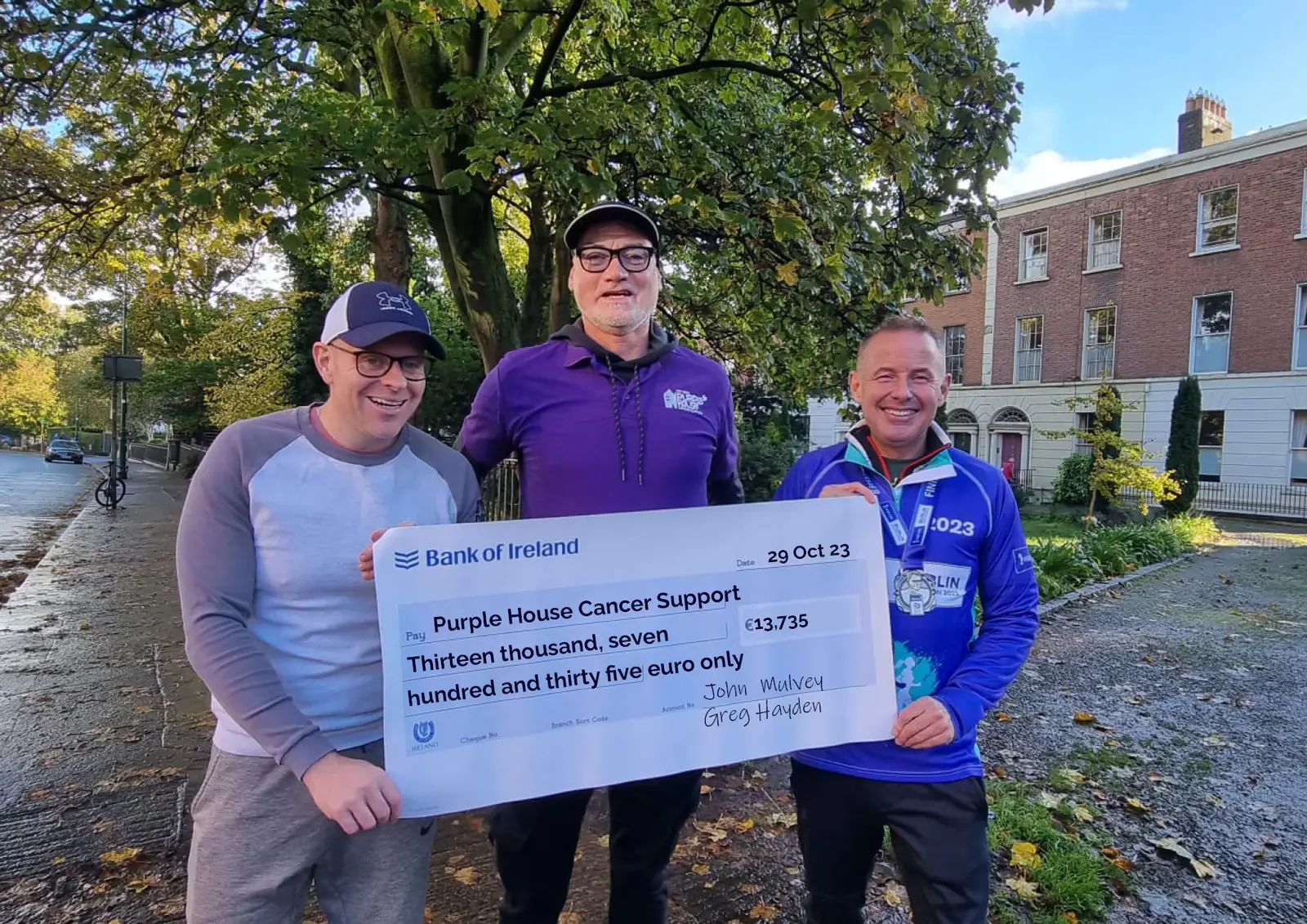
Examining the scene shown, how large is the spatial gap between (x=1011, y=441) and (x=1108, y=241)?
846 cm

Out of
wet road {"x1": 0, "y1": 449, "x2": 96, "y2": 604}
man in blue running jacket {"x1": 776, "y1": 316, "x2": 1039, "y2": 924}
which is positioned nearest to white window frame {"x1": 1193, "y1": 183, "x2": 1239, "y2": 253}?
man in blue running jacket {"x1": 776, "y1": 316, "x2": 1039, "y2": 924}

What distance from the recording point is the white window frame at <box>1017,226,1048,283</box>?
2991 centimetres

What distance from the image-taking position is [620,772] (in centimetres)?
204

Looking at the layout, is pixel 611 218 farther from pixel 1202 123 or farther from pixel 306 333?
pixel 1202 123

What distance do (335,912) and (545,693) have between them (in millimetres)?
706

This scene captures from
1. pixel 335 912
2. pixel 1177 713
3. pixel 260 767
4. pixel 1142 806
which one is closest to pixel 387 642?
pixel 260 767

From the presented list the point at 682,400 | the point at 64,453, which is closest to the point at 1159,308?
the point at 682,400

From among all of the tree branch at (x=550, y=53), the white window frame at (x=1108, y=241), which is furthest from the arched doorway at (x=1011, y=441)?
the tree branch at (x=550, y=53)

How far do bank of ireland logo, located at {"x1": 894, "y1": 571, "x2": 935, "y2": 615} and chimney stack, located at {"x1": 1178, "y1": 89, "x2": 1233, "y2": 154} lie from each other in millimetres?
33906

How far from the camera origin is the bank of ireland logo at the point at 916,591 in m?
2.16

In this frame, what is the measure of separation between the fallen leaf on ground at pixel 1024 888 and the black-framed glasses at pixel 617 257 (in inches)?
126

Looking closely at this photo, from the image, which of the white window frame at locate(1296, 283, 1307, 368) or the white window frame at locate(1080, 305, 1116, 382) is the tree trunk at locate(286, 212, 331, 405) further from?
the white window frame at locate(1296, 283, 1307, 368)

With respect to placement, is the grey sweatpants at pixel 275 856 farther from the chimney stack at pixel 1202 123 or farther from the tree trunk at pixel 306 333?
the chimney stack at pixel 1202 123

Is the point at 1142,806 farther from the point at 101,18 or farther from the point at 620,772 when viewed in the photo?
the point at 101,18
